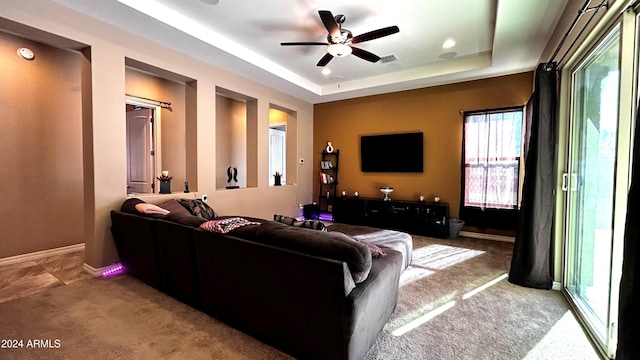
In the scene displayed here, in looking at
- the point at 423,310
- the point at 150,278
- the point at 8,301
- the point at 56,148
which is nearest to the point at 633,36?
the point at 423,310

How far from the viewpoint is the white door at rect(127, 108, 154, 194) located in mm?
5059

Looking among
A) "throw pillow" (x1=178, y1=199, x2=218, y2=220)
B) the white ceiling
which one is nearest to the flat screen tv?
the white ceiling

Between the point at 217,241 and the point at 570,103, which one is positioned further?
the point at 570,103

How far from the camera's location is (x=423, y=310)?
2314 mm

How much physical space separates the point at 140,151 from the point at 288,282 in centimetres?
498

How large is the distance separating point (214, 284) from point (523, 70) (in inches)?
209

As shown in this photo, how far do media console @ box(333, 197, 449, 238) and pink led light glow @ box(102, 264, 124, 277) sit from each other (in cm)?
377

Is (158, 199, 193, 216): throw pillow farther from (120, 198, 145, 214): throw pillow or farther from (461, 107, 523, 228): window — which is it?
(461, 107, 523, 228): window

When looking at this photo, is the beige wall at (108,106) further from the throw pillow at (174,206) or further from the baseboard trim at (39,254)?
the baseboard trim at (39,254)

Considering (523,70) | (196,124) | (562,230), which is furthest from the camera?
(523,70)

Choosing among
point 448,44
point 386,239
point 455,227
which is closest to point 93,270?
point 386,239

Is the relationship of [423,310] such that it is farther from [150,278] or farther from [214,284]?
[150,278]

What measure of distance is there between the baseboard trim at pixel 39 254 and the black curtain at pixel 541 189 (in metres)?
5.65

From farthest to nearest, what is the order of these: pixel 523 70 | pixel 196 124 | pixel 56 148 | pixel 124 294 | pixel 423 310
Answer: pixel 523 70 → pixel 196 124 → pixel 56 148 → pixel 124 294 → pixel 423 310
